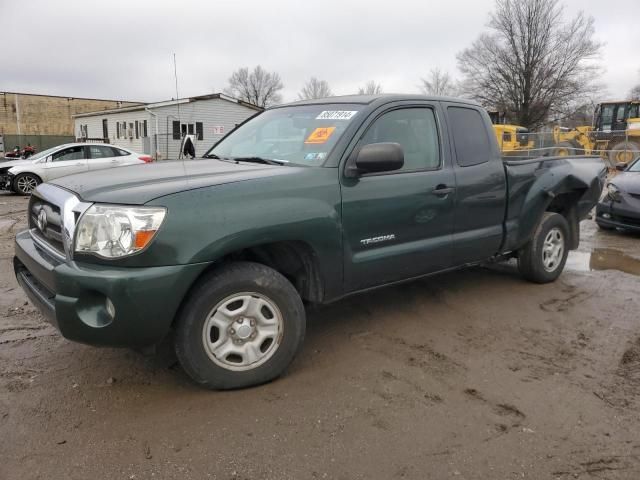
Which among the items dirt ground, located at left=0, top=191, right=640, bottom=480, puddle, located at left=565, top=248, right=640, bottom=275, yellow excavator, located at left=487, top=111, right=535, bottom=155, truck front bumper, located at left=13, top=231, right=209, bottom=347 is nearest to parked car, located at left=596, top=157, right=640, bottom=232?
puddle, located at left=565, top=248, right=640, bottom=275

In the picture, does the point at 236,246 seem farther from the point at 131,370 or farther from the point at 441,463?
the point at 441,463

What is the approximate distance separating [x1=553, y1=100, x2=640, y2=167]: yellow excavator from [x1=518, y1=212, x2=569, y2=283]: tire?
1579cm

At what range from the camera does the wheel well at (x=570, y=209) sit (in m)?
5.47

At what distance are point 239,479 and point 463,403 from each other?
1.37m

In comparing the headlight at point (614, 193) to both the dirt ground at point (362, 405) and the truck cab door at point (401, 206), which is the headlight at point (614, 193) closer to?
the dirt ground at point (362, 405)

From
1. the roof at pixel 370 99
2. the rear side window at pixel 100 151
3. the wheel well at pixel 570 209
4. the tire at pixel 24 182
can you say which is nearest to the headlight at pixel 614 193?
the wheel well at pixel 570 209

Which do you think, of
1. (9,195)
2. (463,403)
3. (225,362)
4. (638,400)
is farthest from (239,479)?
(9,195)

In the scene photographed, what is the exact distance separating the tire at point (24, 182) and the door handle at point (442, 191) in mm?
13178

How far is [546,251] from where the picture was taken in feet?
17.3


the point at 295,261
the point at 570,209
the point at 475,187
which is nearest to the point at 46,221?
the point at 295,261

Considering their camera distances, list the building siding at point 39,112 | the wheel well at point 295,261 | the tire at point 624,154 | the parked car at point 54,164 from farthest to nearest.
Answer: the building siding at point 39,112
the tire at point 624,154
the parked car at point 54,164
the wheel well at point 295,261

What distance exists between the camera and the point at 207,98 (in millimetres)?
29547

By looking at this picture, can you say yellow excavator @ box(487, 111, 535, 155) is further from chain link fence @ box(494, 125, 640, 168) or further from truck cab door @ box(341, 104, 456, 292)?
truck cab door @ box(341, 104, 456, 292)

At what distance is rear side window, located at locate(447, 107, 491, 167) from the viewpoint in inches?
166
